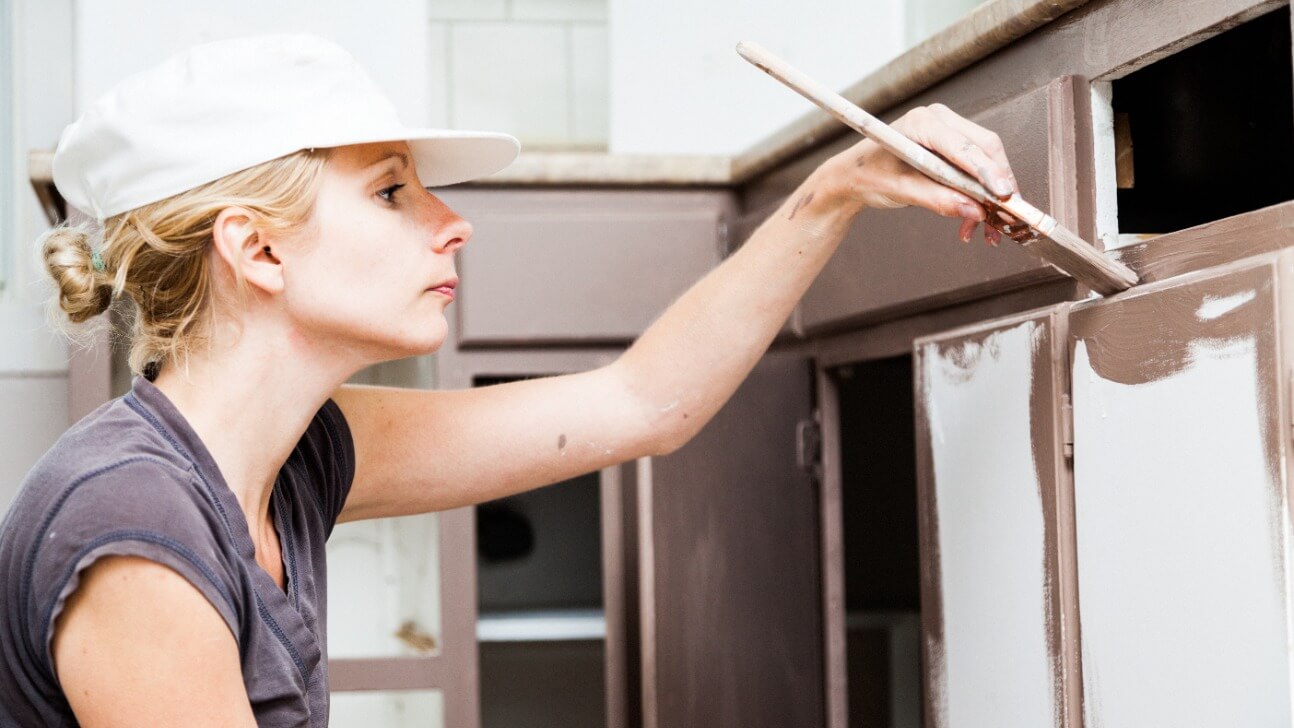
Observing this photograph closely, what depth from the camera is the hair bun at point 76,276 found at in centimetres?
108

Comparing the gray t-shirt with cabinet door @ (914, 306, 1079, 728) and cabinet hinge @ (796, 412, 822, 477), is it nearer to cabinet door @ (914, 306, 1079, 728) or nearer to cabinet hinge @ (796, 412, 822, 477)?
cabinet door @ (914, 306, 1079, 728)

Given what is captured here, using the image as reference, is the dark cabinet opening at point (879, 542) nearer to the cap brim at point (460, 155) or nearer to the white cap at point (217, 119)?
the cap brim at point (460, 155)

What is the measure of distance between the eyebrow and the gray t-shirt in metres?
0.26

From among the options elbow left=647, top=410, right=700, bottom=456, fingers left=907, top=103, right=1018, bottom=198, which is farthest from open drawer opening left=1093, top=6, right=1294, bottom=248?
elbow left=647, top=410, right=700, bottom=456

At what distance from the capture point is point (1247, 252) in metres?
0.85

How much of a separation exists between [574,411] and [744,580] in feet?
1.91

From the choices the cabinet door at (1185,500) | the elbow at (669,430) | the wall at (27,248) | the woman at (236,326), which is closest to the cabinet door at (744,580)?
the elbow at (669,430)

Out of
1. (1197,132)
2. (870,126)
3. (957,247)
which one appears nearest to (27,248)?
(957,247)

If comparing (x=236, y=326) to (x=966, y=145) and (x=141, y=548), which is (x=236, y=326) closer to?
(x=141, y=548)

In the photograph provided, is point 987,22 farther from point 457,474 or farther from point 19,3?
point 19,3

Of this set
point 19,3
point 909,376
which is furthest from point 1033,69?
point 19,3

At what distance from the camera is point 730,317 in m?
1.23

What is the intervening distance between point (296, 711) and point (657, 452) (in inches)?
18.2

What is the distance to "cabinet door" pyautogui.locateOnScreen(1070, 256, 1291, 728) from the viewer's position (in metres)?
0.79
